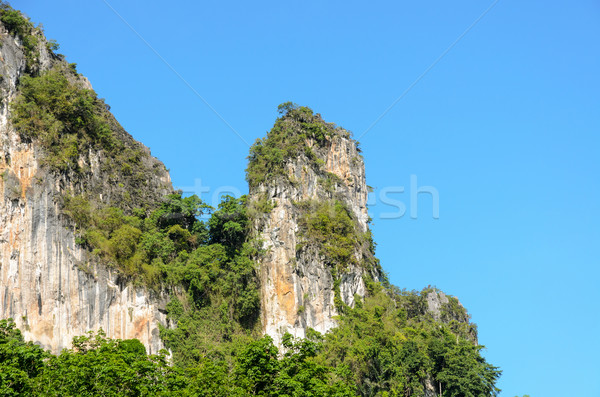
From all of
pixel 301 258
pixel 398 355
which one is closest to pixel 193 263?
pixel 301 258

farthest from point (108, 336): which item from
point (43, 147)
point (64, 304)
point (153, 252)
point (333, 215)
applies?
point (333, 215)

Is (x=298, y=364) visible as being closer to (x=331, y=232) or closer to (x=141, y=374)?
(x=141, y=374)

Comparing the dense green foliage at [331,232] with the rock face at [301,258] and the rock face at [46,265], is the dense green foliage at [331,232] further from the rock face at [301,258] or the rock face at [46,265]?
the rock face at [46,265]

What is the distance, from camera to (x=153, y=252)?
4959 centimetres

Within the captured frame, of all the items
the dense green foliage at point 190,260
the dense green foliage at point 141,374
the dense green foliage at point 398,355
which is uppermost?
the dense green foliage at point 190,260

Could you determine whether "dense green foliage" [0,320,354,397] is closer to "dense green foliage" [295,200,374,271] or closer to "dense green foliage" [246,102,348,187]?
"dense green foliage" [295,200,374,271]

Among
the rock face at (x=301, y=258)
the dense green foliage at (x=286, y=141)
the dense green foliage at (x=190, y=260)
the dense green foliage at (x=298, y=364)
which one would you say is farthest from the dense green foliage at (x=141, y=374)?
the dense green foliage at (x=286, y=141)

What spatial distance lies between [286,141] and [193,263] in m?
8.81

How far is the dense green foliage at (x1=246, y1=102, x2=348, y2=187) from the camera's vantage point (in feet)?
177

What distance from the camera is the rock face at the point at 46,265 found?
4278 centimetres

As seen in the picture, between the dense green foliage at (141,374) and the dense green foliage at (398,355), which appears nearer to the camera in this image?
the dense green foliage at (141,374)

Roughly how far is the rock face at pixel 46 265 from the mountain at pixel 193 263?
6 centimetres

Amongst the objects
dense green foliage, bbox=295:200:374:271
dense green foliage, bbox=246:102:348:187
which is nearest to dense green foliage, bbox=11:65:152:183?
dense green foliage, bbox=246:102:348:187

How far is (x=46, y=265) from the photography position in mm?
43906
